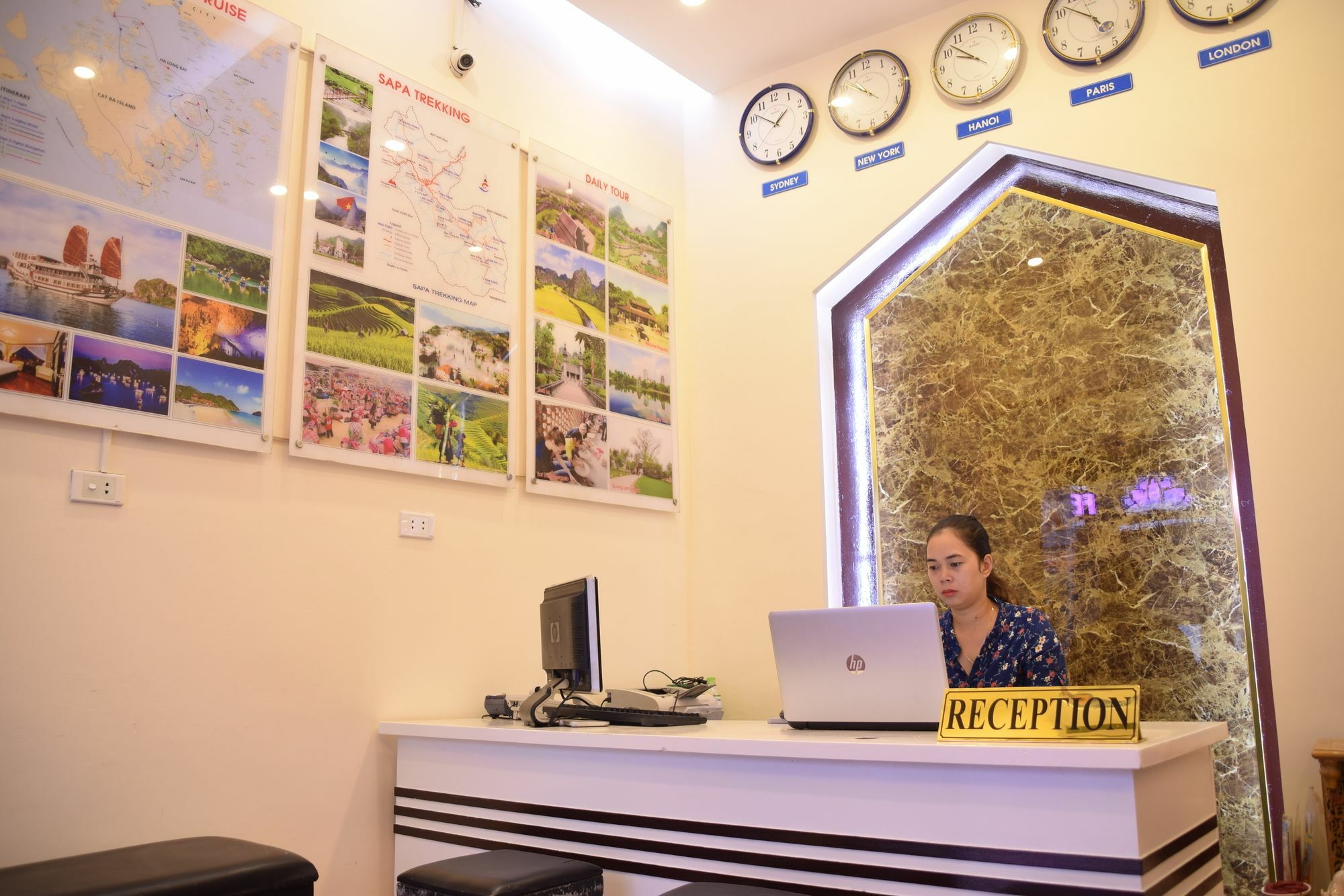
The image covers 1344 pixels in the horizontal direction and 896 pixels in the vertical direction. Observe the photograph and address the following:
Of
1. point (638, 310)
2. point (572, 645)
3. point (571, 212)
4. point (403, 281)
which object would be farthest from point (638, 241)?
point (572, 645)

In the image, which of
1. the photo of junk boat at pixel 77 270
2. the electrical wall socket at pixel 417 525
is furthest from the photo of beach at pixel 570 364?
the photo of junk boat at pixel 77 270

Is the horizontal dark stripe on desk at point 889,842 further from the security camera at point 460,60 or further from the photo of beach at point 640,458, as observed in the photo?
the security camera at point 460,60

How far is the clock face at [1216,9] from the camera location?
3.73 metres

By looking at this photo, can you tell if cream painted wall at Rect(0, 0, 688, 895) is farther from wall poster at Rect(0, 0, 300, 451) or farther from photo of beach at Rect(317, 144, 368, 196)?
photo of beach at Rect(317, 144, 368, 196)

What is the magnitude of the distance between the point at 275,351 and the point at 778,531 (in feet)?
7.64

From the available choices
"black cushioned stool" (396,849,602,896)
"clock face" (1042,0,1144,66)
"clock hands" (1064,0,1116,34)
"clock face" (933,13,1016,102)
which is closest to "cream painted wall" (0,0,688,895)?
"black cushioned stool" (396,849,602,896)

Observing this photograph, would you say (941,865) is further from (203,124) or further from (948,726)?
(203,124)

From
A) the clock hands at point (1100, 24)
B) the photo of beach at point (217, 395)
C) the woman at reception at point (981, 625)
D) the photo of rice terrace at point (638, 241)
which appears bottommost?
the woman at reception at point (981, 625)

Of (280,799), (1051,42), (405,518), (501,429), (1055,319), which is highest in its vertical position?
(1051,42)

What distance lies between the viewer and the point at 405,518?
11.9ft

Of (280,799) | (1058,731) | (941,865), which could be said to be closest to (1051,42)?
(1058,731)

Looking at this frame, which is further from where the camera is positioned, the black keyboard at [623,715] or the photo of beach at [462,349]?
the photo of beach at [462,349]

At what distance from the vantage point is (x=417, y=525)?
3.67 m

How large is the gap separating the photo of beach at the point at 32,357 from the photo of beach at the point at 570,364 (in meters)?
1.81
